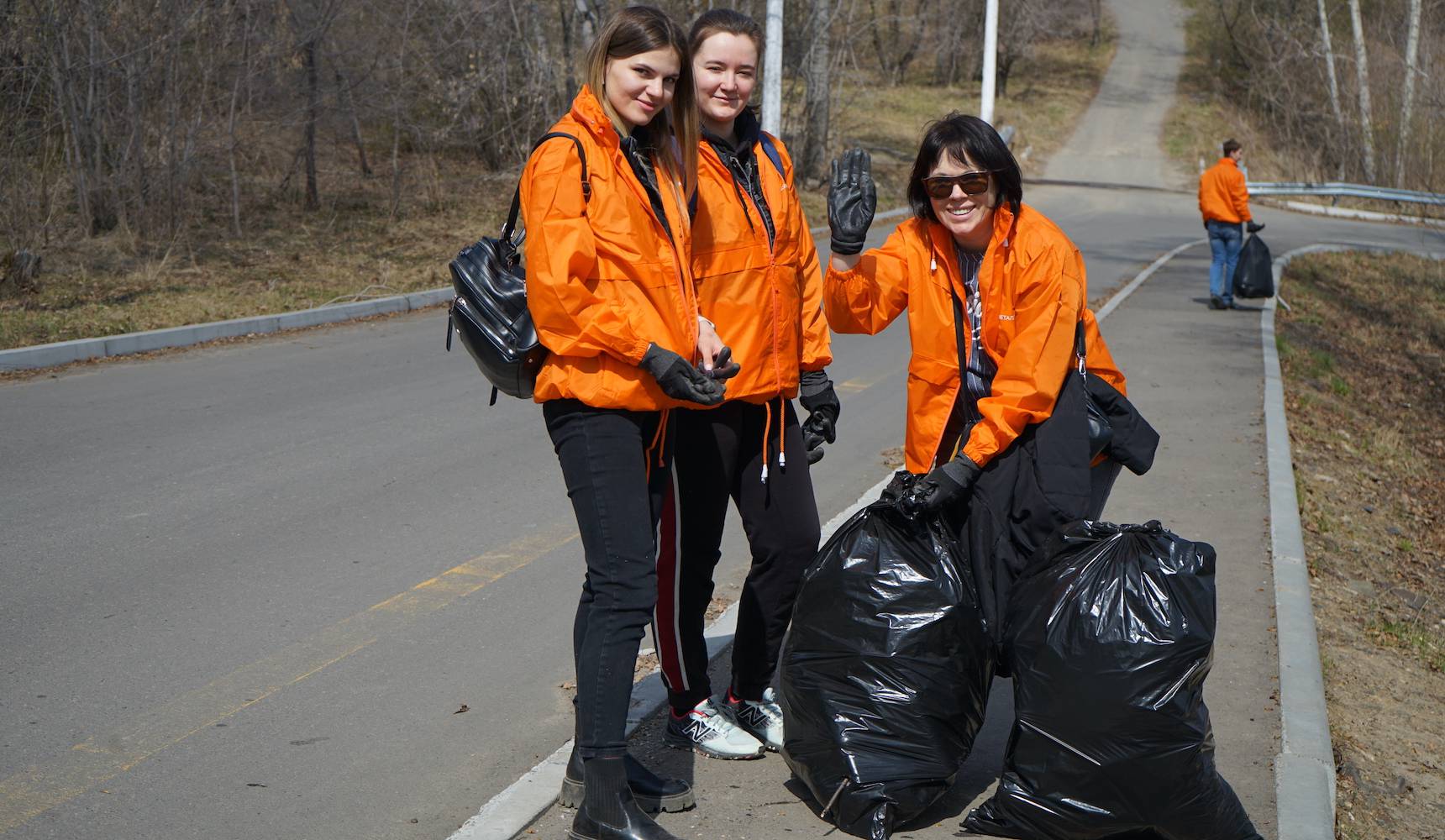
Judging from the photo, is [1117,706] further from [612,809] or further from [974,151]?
[974,151]

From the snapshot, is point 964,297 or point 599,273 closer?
point 599,273

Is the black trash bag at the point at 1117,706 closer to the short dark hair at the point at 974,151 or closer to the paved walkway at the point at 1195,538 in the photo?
the paved walkway at the point at 1195,538

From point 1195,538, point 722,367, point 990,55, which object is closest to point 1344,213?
point 990,55

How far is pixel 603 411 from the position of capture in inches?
118

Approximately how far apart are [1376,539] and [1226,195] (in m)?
8.06

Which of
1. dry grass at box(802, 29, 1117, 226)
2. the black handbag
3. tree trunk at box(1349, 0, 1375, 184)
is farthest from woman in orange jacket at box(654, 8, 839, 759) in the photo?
tree trunk at box(1349, 0, 1375, 184)

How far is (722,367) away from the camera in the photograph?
10.1 ft

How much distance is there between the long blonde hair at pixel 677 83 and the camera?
9.88 ft

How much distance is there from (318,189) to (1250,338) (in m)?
13.8

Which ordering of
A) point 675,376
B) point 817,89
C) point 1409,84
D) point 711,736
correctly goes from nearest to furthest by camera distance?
1. point 675,376
2. point 711,736
3. point 1409,84
4. point 817,89

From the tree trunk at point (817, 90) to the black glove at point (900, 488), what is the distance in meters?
22.2

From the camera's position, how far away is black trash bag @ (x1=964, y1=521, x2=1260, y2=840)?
302cm

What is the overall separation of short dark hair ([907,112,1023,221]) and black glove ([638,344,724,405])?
89cm

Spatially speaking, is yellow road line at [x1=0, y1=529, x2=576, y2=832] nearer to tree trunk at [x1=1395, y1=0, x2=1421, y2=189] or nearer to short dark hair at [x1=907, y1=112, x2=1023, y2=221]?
short dark hair at [x1=907, y1=112, x2=1023, y2=221]
